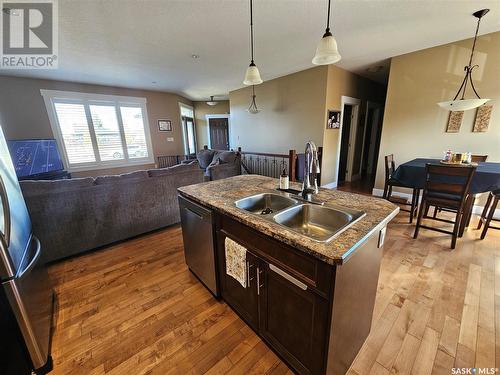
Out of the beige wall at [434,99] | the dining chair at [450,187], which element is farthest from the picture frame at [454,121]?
the dining chair at [450,187]

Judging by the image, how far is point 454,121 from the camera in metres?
3.22

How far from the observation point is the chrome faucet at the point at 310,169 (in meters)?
1.44

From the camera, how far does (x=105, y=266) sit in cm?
224

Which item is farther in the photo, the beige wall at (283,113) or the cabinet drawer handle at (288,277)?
the beige wall at (283,113)

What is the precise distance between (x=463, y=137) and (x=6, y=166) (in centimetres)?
531

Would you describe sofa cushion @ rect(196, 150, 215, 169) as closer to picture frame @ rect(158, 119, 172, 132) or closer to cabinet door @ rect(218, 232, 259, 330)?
picture frame @ rect(158, 119, 172, 132)

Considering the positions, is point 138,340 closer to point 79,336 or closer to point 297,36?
point 79,336

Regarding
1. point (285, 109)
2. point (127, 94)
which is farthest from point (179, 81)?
point (285, 109)

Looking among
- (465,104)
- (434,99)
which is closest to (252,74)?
(465,104)

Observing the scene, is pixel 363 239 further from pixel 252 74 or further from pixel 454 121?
pixel 454 121

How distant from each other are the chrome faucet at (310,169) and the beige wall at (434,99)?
3.32 m

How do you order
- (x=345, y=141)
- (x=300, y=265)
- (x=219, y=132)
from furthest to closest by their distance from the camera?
Result: (x=219, y=132), (x=345, y=141), (x=300, y=265)

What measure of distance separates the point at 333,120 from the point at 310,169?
344 centimetres

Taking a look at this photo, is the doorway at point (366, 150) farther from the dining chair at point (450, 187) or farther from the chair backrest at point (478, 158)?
the dining chair at point (450, 187)
